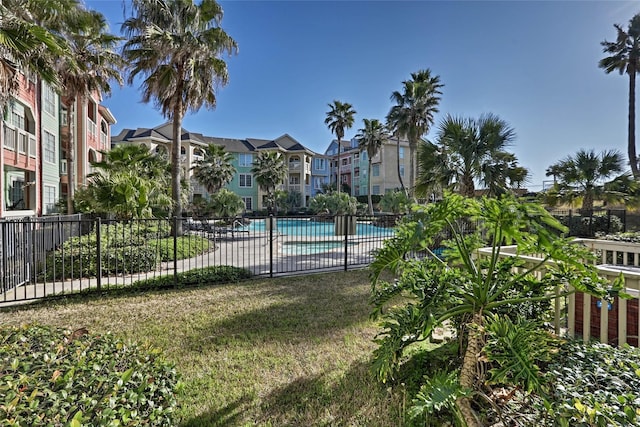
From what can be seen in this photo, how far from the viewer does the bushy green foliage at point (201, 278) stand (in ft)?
24.5

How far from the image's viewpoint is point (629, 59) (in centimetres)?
2395

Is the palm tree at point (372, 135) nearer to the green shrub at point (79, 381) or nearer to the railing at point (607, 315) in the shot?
the railing at point (607, 315)

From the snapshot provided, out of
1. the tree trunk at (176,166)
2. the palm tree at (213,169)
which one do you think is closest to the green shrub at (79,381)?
the tree trunk at (176,166)

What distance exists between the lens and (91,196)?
40.7 ft

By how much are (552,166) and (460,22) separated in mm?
10304

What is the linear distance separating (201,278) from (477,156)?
9580 millimetres

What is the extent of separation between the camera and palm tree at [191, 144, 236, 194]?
99.2 ft

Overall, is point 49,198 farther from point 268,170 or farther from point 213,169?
point 268,170

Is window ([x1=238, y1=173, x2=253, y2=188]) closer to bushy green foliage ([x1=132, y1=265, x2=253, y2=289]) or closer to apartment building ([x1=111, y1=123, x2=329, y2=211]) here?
apartment building ([x1=111, y1=123, x2=329, y2=211])

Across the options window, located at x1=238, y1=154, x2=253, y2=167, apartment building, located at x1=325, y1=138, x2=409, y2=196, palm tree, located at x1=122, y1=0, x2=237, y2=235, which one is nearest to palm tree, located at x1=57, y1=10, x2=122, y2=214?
palm tree, located at x1=122, y1=0, x2=237, y2=235

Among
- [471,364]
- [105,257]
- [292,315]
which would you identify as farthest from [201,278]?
[471,364]

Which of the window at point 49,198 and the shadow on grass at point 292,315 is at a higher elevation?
the window at point 49,198

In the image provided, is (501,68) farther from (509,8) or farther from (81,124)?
(81,124)

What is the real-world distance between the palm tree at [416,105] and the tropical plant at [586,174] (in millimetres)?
10200
